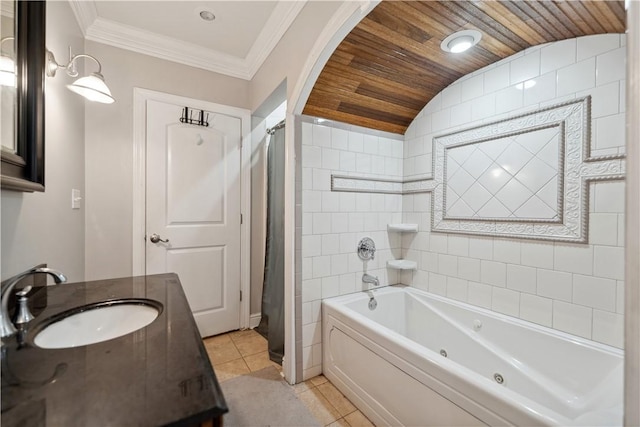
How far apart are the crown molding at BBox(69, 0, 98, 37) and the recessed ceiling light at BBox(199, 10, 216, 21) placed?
0.73m

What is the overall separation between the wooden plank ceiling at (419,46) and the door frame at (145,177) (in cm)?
101

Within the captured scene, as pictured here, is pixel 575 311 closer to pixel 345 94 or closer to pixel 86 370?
pixel 345 94

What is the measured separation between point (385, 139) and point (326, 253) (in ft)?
3.77

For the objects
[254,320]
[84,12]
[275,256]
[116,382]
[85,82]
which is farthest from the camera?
[254,320]

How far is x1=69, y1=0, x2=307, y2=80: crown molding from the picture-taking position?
1.90 metres

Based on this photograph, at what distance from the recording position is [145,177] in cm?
226

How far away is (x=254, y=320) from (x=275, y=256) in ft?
2.83

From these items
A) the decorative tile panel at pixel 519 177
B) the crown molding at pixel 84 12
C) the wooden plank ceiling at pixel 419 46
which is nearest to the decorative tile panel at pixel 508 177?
the decorative tile panel at pixel 519 177

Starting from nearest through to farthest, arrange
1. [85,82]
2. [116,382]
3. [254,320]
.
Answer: [116,382] → [85,82] → [254,320]

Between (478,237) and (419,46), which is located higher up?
(419,46)

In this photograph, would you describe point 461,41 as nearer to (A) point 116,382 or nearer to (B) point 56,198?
(A) point 116,382

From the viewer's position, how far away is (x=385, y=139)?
237 cm

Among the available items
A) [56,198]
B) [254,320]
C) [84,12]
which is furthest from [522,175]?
[84,12]

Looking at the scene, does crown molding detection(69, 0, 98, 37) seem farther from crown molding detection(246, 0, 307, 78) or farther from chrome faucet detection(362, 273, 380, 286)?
chrome faucet detection(362, 273, 380, 286)
